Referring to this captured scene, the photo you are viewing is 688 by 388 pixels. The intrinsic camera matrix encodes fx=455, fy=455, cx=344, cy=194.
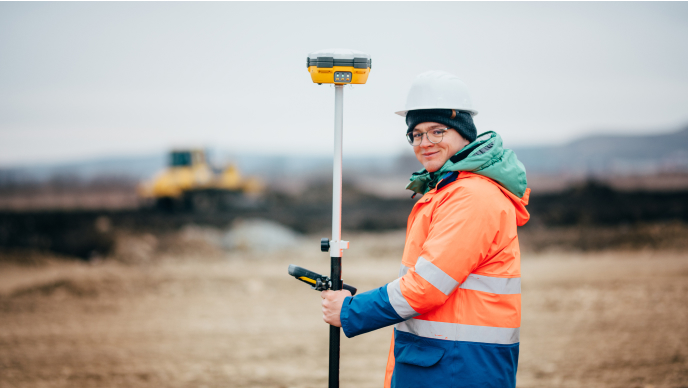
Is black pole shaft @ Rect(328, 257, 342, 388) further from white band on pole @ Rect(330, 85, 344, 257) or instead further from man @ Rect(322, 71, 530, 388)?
man @ Rect(322, 71, 530, 388)

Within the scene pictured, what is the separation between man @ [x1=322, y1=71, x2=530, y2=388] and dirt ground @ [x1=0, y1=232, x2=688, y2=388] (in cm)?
299

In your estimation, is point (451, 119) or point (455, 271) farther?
point (451, 119)

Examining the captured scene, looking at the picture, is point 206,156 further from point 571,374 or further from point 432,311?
point 432,311

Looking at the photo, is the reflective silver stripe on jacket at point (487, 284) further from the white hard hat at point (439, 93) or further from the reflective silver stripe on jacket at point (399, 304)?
the white hard hat at point (439, 93)

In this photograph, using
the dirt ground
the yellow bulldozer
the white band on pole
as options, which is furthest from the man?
the yellow bulldozer

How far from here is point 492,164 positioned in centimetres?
163

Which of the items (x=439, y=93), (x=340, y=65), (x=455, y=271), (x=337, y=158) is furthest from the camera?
(x=337, y=158)

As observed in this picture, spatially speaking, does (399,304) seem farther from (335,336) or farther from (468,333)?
(335,336)

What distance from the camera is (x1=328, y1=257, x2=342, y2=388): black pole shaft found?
1954 millimetres

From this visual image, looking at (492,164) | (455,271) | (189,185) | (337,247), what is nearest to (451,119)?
(492,164)

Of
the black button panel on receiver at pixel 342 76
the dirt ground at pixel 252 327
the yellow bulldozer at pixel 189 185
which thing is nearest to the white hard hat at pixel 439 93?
the black button panel on receiver at pixel 342 76

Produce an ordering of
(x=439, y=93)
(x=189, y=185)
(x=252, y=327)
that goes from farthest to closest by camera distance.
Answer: (x=189, y=185) < (x=252, y=327) < (x=439, y=93)

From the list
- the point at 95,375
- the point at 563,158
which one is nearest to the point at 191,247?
the point at 95,375

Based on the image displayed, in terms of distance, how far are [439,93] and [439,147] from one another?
21 centimetres
